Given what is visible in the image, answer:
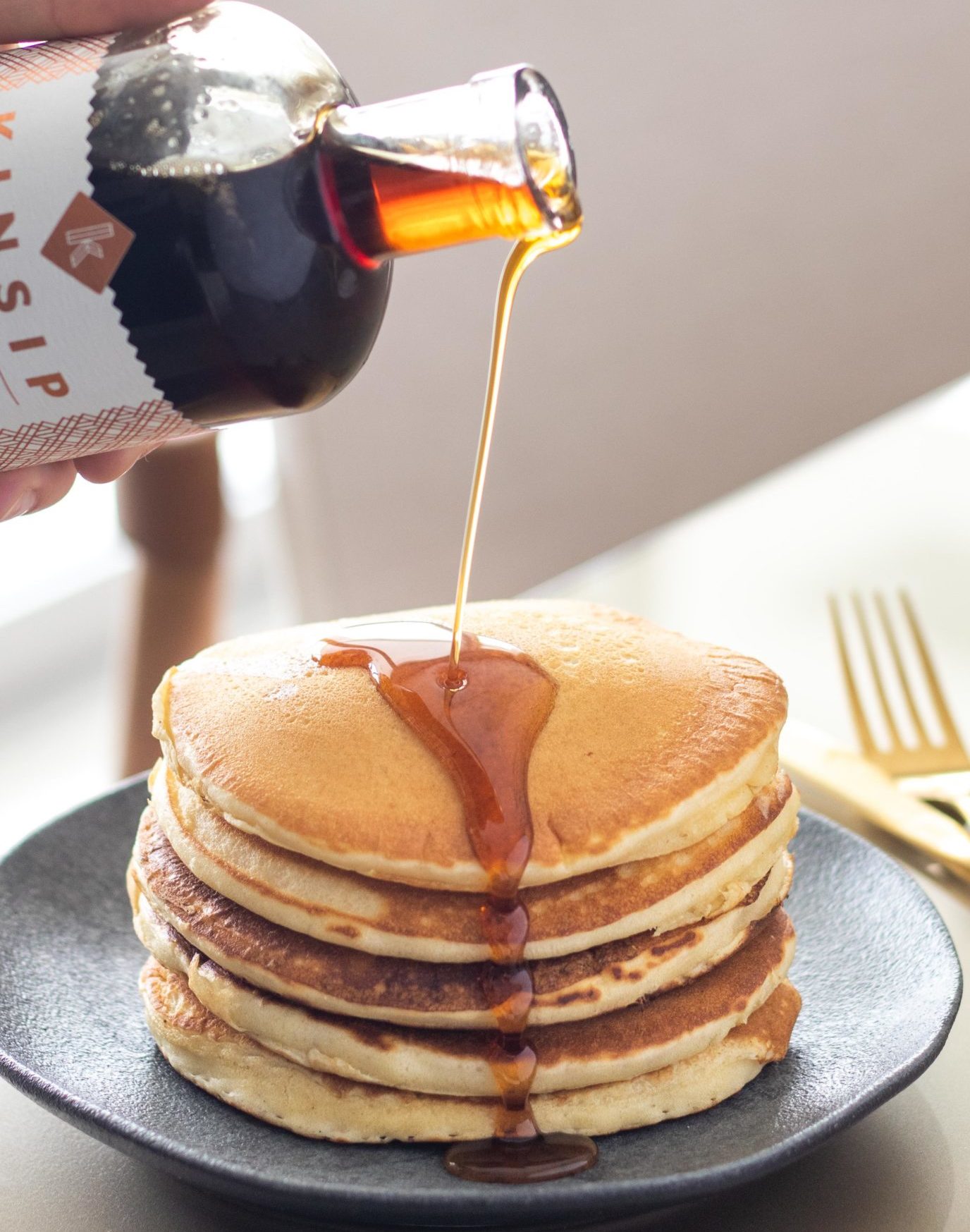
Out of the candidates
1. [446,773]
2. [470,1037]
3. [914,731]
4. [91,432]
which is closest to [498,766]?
[446,773]

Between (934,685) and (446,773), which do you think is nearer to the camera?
(446,773)

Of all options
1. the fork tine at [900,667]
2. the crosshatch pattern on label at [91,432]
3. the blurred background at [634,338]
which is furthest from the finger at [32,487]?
the blurred background at [634,338]

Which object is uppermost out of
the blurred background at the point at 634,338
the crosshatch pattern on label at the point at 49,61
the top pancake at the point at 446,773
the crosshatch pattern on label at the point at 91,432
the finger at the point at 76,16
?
the finger at the point at 76,16

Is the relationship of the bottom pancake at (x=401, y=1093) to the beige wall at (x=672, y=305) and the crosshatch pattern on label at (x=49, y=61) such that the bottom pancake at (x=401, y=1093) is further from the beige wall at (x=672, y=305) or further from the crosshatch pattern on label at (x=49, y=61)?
the beige wall at (x=672, y=305)

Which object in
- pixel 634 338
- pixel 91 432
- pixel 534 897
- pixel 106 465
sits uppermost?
pixel 91 432

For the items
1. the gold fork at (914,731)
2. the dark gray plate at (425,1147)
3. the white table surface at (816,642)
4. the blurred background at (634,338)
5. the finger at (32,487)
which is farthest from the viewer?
the blurred background at (634,338)

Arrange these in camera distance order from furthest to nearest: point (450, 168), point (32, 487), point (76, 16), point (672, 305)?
point (672, 305) < point (32, 487) < point (76, 16) < point (450, 168)

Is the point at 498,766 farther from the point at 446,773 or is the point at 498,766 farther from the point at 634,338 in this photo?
the point at 634,338
